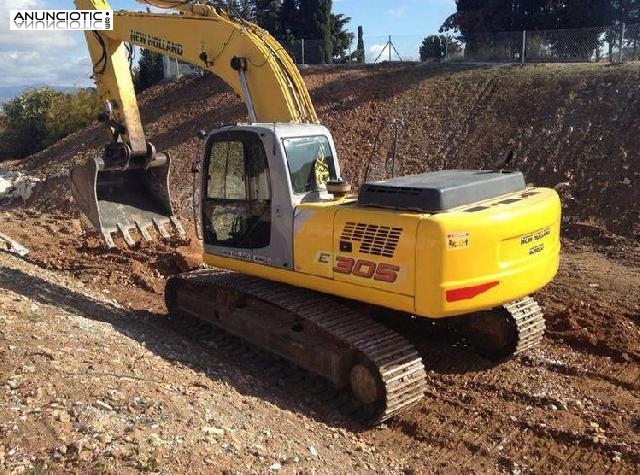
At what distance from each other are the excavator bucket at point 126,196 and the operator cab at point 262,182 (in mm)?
2430

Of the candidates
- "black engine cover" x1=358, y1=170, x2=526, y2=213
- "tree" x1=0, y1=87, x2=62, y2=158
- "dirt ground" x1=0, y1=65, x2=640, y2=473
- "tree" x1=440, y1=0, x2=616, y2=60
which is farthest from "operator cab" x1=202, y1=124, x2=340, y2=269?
"tree" x1=0, y1=87, x2=62, y2=158

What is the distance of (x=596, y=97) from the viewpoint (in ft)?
48.0

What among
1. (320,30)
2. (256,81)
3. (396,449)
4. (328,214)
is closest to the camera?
(396,449)

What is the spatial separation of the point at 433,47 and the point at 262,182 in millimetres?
20790

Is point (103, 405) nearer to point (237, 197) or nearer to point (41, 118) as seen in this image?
point (237, 197)

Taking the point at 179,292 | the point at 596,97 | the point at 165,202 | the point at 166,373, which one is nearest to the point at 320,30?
the point at 596,97

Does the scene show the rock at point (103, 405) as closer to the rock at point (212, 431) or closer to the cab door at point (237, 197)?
the rock at point (212, 431)

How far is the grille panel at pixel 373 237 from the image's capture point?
5.06 m

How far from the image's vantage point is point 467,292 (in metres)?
4.95

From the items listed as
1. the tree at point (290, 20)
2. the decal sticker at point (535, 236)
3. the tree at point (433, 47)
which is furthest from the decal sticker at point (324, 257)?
the tree at point (290, 20)

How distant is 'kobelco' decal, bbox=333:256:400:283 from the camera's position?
16.8 ft

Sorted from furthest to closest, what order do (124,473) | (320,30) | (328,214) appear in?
(320,30) → (328,214) → (124,473)

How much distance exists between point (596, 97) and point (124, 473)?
14.0 m

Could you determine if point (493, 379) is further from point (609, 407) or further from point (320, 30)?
point (320, 30)
